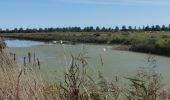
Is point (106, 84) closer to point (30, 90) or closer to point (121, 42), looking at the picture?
point (30, 90)

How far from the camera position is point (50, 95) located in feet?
12.9

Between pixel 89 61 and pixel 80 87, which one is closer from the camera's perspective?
pixel 80 87

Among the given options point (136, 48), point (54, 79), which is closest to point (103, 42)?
point (136, 48)

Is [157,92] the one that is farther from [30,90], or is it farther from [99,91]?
[30,90]

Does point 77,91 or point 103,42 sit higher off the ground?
point 77,91

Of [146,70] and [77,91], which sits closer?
[77,91]

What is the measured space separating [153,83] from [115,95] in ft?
1.15

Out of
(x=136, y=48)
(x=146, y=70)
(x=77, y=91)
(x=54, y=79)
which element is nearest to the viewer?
(x=77, y=91)

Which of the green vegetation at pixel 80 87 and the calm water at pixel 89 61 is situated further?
the calm water at pixel 89 61

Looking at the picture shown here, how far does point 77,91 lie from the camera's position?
12.5 ft

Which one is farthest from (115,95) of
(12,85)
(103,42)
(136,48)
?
(103,42)

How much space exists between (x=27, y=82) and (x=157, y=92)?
114 cm

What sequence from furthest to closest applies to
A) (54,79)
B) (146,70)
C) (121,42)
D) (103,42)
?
(103,42) < (121,42) < (54,79) < (146,70)

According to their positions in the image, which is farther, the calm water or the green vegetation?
the calm water
